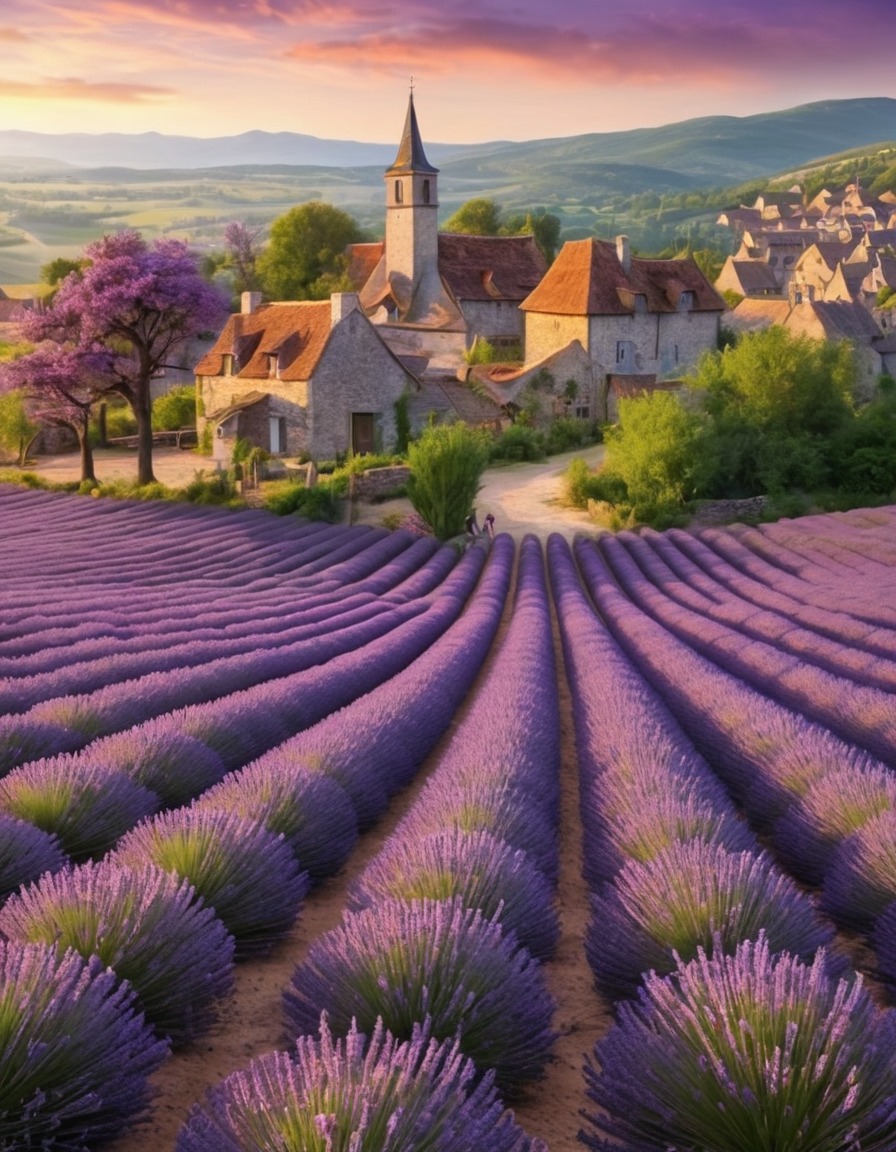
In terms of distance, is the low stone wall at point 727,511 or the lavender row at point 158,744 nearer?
the lavender row at point 158,744

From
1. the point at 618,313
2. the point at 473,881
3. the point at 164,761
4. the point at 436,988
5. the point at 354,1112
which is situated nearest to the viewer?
the point at 354,1112

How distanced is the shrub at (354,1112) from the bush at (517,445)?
35620 mm

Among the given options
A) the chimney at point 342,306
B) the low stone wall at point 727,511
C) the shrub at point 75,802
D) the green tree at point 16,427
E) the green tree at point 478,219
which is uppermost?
the green tree at point 478,219

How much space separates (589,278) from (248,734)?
38.4 m

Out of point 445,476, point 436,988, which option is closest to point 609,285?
point 445,476

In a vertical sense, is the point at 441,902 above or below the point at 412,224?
below

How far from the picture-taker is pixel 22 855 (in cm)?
392

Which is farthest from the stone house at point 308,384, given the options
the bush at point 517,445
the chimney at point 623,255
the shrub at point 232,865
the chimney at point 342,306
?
the shrub at point 232,865

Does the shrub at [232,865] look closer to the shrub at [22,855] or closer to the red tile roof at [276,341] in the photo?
the shrub at [22,855]

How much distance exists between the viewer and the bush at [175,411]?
39.3 metres

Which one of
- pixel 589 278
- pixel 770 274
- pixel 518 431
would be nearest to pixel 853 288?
pixel 770 274

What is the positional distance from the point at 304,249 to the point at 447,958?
180ft

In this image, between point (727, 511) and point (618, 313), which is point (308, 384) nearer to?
point (727, 511)

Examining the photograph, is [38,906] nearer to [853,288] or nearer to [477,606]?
[477,606]
